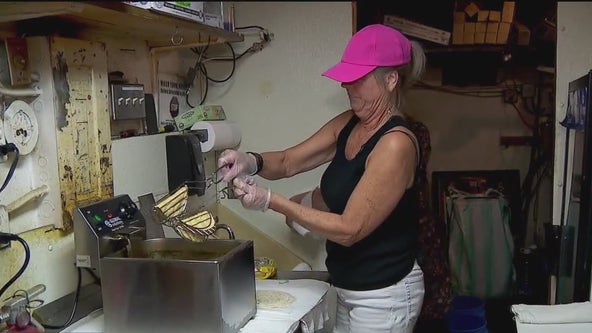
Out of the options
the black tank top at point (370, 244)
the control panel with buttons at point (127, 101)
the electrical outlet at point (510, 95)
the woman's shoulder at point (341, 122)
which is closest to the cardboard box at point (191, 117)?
the control panel with buttons at point (127, 101)

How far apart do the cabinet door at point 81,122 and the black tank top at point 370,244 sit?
728mm

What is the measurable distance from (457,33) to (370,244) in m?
2.11

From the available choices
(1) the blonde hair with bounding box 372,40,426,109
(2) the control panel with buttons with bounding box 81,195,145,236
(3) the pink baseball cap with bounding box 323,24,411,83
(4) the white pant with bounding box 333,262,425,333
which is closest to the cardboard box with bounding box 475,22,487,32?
(1) the blonde hair with bounding box 372,40,426,109

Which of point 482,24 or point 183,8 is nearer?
point 183,8

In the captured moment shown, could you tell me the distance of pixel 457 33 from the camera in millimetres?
3322

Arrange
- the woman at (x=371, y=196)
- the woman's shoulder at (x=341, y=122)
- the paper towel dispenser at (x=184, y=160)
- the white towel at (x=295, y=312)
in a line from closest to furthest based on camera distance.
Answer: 1. the white towel at (x=295, y=312)
2. the woman at (x=371, y=196)
3. the woman's shoulder at (x=341, y=122)
4. the paper towel dispenser at (x=184, y=160)

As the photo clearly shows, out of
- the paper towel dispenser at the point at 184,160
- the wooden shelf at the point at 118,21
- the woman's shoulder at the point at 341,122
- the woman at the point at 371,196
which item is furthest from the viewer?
the paper towel dispenser at the point at 184,160

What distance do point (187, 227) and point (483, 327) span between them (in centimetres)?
194

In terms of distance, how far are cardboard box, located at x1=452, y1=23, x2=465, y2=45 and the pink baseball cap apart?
1.80m

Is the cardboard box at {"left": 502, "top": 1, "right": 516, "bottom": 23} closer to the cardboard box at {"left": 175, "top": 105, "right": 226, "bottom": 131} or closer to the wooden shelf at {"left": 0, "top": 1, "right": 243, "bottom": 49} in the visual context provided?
the wooden shelf at {"left": 0, "top": 1, "right": 243, "bottom": 49}

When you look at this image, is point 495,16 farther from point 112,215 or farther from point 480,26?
point 112,215

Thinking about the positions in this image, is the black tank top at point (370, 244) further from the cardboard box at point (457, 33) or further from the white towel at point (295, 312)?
the cardboard box at point (457, 33)

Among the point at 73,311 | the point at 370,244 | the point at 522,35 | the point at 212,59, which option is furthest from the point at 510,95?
the point at 73,311

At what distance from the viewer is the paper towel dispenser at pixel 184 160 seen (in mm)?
2092
